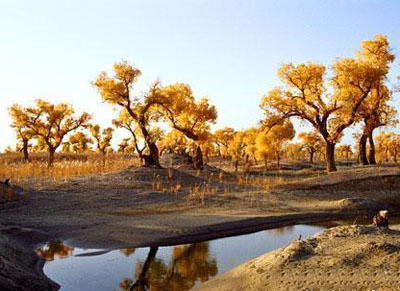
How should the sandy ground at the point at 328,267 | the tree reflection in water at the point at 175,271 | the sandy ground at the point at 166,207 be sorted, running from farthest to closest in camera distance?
the sandy ground at the point at 166,207, the tree reflection in water at the point at 175,271, the sandy ground at the point at 328,267

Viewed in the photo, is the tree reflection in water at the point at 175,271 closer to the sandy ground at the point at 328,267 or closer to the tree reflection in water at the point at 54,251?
the sandy ground at the point at 328,267

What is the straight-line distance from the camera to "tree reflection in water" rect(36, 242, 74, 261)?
11.7 m

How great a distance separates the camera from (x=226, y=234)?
14016mm

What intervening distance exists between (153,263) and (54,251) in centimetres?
328

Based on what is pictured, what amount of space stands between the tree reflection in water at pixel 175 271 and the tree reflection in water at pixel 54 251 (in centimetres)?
244

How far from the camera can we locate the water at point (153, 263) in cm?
954

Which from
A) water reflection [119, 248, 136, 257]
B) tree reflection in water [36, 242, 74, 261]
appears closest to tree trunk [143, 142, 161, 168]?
tree reflection in water [36, 242, 74, 261]

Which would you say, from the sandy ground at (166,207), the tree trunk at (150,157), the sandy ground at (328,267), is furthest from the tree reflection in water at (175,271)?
the tree trunk at (150,157)

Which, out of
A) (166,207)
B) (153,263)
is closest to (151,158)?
(166,207)

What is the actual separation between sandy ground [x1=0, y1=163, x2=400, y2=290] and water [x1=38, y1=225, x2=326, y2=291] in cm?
55

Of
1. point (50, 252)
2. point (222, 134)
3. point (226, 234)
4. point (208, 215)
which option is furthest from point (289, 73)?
point (222, 134)

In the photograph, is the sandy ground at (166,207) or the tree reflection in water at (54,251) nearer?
the tree reflection in water at (54,251)

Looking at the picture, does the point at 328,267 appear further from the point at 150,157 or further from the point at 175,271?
the point at 150,157

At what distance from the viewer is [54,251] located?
1220cm
